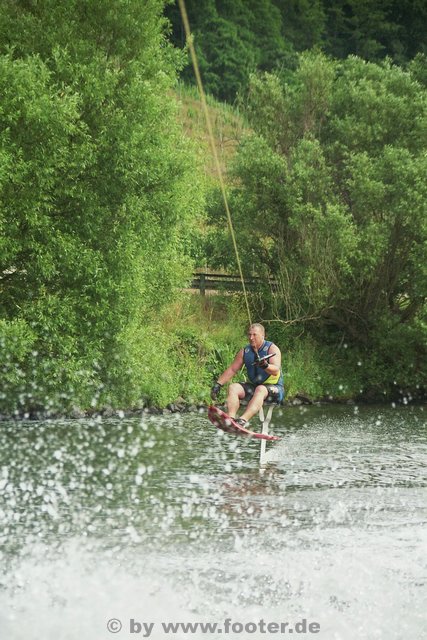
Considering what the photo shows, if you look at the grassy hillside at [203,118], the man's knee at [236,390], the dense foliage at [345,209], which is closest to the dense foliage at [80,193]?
the man's knee at [236,390]

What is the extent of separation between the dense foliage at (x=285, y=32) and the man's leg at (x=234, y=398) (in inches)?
2106

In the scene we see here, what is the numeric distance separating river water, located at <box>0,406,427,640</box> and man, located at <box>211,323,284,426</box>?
3.86ft

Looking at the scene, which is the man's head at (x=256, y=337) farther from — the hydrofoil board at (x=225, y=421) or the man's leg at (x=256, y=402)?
the hydrofoil board at (x=225, y=421)

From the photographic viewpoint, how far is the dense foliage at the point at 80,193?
22.7 metres

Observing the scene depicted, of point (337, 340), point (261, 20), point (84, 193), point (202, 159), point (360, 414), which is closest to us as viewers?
point (84, 193)

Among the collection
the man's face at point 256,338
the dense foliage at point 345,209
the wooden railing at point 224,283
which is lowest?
the wooden railing at point 224,283

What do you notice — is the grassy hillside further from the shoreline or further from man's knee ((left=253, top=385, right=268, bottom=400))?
man's knee ((left=253, top=385, right=268, bottom=400))

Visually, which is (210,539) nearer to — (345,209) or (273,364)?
(273,364)

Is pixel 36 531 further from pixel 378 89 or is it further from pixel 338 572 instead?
pixel 378 89

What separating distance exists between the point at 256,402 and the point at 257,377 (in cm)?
47

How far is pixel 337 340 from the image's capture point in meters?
35.7

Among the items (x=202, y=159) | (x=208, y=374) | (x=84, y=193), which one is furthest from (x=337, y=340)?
(x=84, y=193)

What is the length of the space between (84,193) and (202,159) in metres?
3.71

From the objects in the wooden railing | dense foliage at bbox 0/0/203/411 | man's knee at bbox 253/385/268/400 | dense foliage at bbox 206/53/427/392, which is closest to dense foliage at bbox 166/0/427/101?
dense foliage at bbox 206/53/427/392
